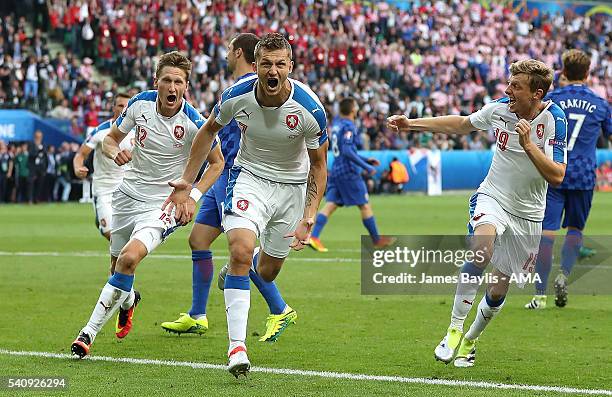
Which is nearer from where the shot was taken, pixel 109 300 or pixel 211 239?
pixel 109 300

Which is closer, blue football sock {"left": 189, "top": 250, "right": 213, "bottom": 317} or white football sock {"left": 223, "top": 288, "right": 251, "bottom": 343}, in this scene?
white football sock {"left": 223, "top": 288, "right": 251, "bottom": 343}

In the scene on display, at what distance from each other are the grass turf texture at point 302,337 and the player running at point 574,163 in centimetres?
48

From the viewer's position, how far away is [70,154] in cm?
3195

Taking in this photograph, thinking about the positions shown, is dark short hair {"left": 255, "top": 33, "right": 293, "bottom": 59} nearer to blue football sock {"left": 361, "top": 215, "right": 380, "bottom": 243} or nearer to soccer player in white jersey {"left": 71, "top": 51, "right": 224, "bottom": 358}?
soccer player in white jersey {"left": 71, "top": 51, "right": 224, "bottom": 358}

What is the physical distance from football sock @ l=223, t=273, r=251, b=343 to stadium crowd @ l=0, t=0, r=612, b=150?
2614 cm

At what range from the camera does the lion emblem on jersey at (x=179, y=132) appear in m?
9.50

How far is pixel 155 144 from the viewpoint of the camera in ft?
31.3

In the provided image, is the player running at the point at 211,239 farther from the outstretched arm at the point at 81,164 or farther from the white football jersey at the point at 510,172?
the white football jersey at the point at 510,172

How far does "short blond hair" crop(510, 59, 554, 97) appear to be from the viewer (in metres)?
8.18

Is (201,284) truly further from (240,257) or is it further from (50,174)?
(50,174)

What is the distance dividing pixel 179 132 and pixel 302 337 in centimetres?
197

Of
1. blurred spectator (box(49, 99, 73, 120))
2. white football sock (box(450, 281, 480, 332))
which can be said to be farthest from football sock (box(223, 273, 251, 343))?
blurred spectator (box(49, 99, 73, 120))

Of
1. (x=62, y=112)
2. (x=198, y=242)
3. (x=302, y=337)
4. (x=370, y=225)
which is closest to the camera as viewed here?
(x=302, y=337)
